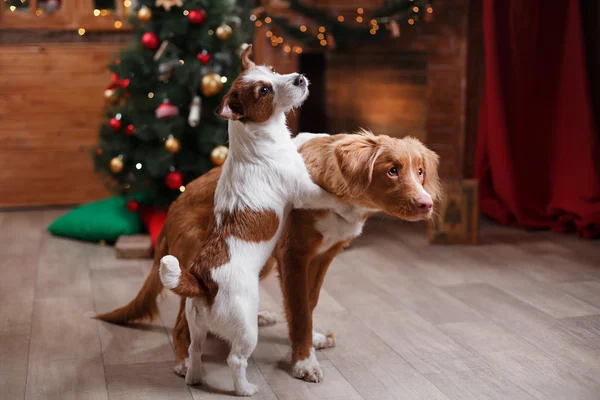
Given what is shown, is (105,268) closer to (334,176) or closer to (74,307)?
(74,307)

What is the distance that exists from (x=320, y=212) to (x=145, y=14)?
1.92 m

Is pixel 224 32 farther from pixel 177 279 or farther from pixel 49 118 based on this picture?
pixel 177 279

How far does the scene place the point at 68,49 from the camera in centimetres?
451

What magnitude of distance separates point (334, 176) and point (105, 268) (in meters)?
1.68

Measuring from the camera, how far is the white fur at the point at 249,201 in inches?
78.1

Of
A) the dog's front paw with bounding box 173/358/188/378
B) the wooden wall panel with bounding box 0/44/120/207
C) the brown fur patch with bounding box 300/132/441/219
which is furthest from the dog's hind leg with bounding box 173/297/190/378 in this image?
the wooden wall panel with bounding box 0/44/120/207

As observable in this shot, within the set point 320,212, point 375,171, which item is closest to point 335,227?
point 320,212

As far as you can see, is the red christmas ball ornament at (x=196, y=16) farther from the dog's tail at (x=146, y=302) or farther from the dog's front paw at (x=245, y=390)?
the dog's front paw at (x=245, y=390)

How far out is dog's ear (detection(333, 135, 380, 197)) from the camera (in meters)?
2.05

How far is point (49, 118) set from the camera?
4555 mm

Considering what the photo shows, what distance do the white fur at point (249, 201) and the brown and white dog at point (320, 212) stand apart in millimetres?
62

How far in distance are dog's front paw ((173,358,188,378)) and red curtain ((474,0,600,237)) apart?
2.36m

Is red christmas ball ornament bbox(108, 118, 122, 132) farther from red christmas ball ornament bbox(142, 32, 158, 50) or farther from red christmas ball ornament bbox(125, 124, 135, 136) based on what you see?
red christmas ball ornament bbox(142, 32, 158, 50)

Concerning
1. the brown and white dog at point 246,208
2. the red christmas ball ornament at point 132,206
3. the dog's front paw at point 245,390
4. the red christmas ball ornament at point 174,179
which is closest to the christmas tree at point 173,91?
the red christmas ball ornament at point 174,179
